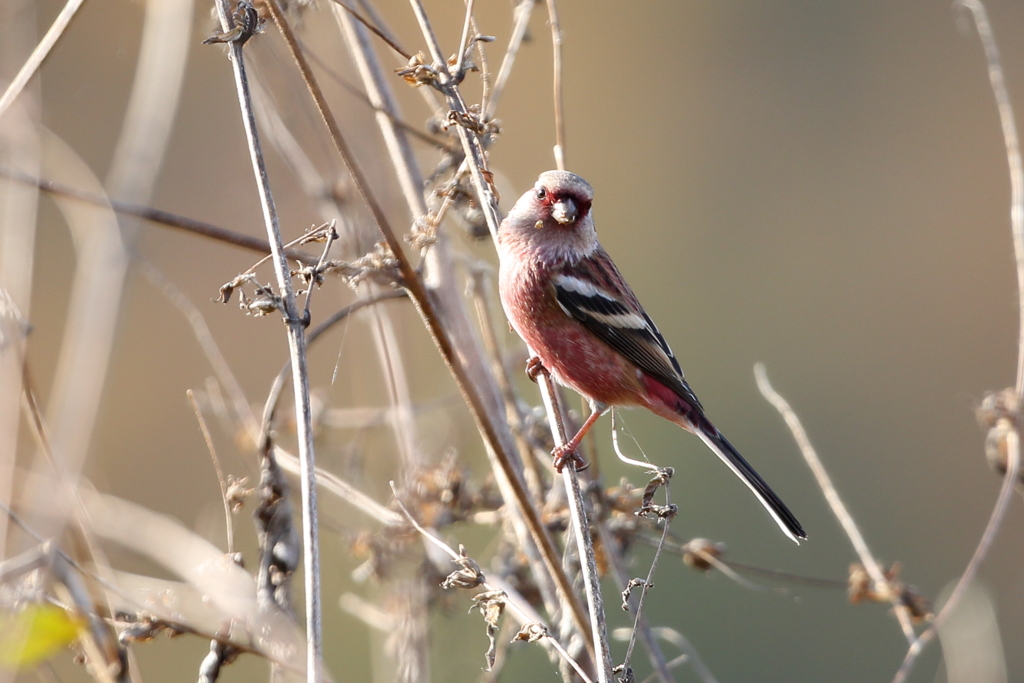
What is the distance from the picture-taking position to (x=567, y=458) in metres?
2.40

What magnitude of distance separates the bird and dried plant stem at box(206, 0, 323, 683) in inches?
52.5

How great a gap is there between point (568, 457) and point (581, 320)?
112cm

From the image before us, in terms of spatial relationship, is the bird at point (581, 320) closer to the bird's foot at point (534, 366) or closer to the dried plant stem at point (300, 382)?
the bird's foot at point (534, 366)

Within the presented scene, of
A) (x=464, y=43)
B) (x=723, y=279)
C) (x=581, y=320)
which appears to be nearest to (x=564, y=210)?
(x=581, y=320)

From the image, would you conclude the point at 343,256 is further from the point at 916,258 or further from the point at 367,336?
the point at 916,258

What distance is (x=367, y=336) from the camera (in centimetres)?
457

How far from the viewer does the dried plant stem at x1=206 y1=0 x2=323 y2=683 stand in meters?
1.76

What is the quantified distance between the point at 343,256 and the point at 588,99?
25.2 ft

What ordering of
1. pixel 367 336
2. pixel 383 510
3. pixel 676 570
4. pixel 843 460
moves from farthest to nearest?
1. pixel 843 460
2. pixel 676 570
3. pixel 367 336
4. pixel 383 510

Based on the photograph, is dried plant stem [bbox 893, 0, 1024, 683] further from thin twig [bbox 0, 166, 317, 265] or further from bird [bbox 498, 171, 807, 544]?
thin twig [bbox 0, 166, 317, 265]

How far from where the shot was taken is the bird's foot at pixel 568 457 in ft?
7.94

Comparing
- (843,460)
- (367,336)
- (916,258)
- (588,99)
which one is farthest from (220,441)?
(916,258)

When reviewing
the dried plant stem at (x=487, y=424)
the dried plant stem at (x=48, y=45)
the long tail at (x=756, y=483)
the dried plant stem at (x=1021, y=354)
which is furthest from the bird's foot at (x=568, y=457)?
the dried plant stem at (x=48, y=45)

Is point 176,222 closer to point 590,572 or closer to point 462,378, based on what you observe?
point 462,378
